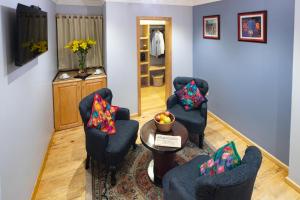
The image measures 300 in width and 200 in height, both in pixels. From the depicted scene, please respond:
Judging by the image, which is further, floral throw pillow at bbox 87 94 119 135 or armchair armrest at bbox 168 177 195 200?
floral throw pillow at bbox 87 94 119 135

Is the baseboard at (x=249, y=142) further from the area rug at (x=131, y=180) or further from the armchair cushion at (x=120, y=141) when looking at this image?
the armchair cushion at (x=120, y=141)

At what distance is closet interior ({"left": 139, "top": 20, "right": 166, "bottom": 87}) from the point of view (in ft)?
22.1

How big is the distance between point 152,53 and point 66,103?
365 centimetres

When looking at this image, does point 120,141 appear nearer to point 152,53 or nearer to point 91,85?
point 91,85

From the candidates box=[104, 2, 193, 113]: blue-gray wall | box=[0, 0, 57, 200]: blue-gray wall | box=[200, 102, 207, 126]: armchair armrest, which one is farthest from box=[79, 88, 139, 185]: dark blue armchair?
box=[104, 2, 193, 113]: blue-gray wall

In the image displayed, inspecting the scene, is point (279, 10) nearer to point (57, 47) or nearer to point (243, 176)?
Answer: point (243, 176)

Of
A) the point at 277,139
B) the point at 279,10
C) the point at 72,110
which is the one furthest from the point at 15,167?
the point at 279,10

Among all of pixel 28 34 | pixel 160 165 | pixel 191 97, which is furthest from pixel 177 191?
pixel 191 97

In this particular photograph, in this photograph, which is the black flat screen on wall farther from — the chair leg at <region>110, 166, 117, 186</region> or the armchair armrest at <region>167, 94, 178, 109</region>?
the armchair armrest at <region>167, 94, 178, 109</region>

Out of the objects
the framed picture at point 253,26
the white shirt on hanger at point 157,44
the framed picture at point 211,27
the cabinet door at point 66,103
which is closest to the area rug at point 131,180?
the cabinet door at point 66,103

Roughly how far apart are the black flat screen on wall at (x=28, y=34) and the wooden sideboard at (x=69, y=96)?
134cm

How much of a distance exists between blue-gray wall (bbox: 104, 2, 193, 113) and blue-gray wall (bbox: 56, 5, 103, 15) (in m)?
0.81

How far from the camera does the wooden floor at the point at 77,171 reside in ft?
8.50

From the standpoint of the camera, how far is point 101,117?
2.91 meters
